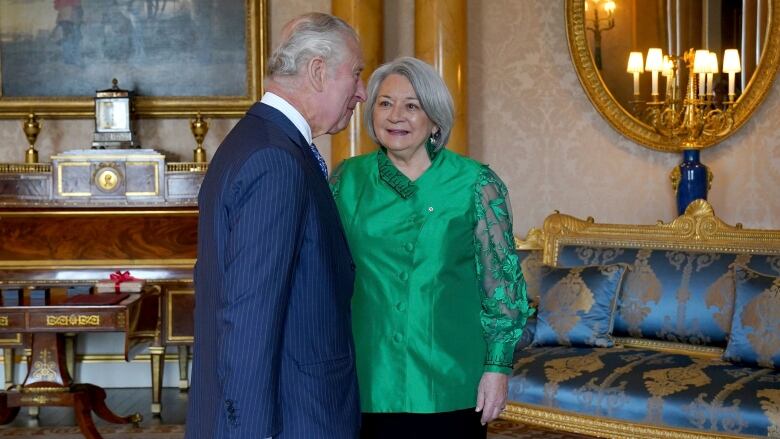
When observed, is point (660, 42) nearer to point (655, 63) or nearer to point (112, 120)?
point (655, 63)

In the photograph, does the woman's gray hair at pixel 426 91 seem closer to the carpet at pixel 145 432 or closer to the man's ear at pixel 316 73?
the man's ear at pixel 316 73

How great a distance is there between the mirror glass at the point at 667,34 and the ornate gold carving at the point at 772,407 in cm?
212

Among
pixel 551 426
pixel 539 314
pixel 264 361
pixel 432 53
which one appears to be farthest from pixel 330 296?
pixel 432 53

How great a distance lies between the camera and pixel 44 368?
4.59m

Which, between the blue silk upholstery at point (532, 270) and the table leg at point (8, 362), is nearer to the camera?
the blue silk upholstery at point (532, 270)

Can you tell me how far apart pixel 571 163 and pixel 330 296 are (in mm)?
4438

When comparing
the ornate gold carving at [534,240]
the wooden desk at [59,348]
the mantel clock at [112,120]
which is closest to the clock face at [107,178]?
the mantel clock at [112,120]

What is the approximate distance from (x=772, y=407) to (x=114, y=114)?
12.4 ft

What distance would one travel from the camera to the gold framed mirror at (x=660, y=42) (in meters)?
5.43

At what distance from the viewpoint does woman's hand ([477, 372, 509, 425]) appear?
235cm

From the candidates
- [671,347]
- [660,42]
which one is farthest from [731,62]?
[671,347]

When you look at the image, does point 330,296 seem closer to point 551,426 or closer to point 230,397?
point 230,397

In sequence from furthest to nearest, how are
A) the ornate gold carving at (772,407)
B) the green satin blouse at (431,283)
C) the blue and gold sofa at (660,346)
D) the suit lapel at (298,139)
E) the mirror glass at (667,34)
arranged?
the mirror glass at (667,34) < the blue and gold sofa at (660,346) < the ornate gold carving at (772,407) < the green satin blouse at (431,283) < the suit lapel at (298,139)

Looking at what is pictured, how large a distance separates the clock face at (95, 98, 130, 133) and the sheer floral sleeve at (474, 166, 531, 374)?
376 cm
